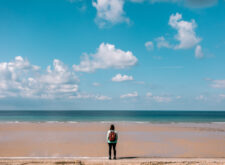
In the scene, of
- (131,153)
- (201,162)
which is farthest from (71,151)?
(201,162)

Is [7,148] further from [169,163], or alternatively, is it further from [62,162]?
[169,163]

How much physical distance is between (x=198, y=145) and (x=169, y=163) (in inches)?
291

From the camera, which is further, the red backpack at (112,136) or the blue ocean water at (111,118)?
the blue ocean water at (111,118)

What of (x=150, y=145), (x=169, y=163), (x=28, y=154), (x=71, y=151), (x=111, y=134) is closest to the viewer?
(x=169, y=163)

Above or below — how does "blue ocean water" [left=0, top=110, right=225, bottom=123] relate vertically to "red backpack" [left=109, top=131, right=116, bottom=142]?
below

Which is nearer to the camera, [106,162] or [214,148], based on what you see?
[106,162]

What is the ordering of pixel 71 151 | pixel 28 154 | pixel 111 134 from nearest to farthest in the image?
pixel 111 134 → pixel 28 154 → pixel 71 151

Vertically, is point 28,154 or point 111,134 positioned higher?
point 111,134

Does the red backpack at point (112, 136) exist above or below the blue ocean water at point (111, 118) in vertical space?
above

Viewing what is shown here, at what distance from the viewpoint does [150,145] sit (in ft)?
51.3

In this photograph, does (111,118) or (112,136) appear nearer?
(112,136)

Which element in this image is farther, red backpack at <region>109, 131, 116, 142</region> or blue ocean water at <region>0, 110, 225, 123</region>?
blue ocean water at <region>0, 110, 225, 123</region>

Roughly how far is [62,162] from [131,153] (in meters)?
4.96

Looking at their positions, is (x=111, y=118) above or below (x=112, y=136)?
below
